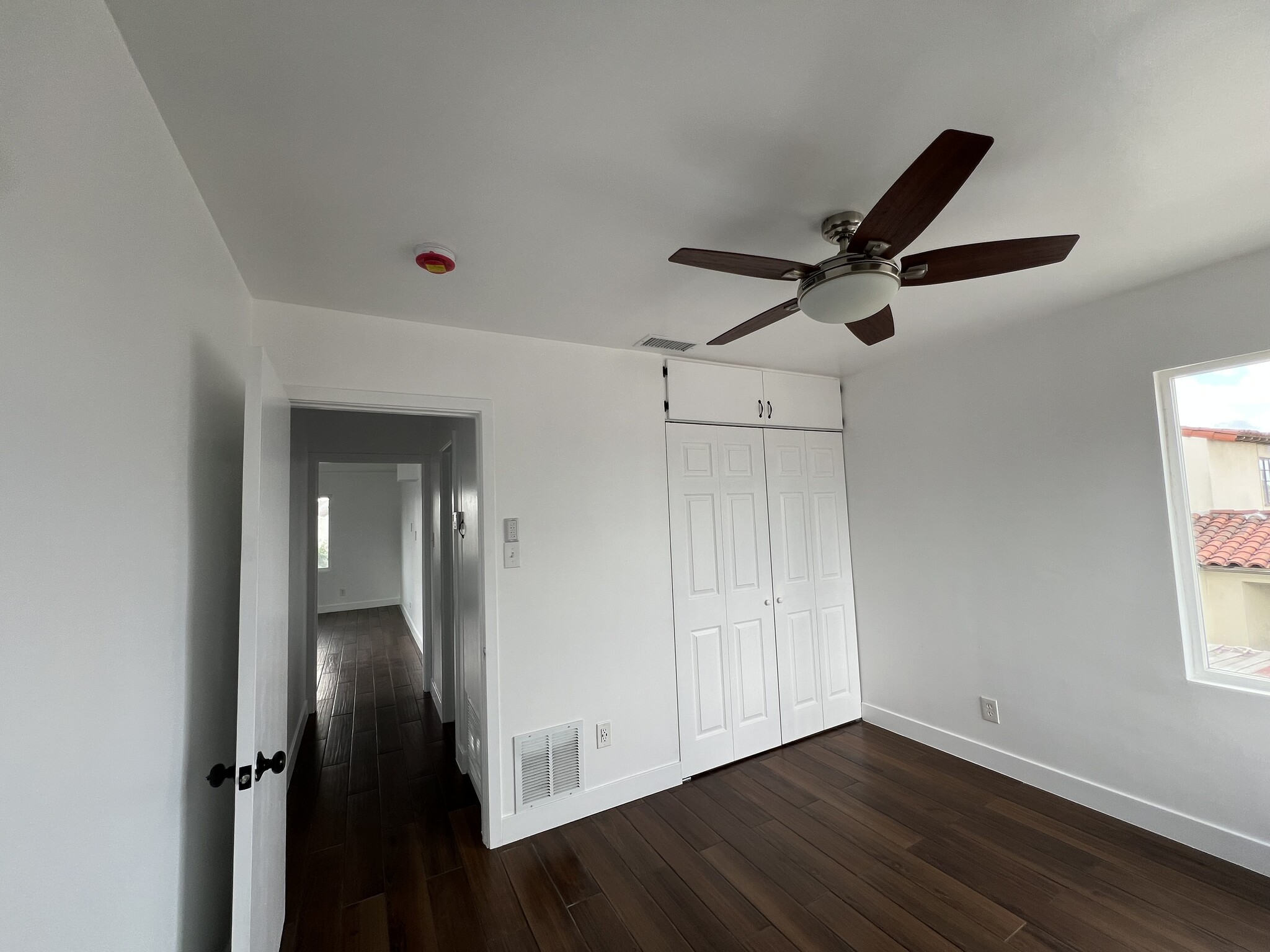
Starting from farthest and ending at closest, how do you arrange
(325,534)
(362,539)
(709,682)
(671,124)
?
(362,539) → (325,534) → (709,682) → (671,124)

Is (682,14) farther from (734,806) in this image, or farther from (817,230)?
(734,806)

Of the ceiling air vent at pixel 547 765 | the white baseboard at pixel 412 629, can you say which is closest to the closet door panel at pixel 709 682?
the ceiling air vent at pixel 547 765

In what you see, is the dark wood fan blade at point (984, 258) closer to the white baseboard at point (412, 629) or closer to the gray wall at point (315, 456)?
the gray wall at point (315, 456)

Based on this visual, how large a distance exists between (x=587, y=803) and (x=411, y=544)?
20.1ft

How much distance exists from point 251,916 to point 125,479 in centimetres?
118

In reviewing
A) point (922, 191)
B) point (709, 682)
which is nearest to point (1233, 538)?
point (922, 191)

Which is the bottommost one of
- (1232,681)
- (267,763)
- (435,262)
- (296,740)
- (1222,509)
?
(296,740)

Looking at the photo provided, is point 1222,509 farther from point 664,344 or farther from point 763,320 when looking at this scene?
point 664,344

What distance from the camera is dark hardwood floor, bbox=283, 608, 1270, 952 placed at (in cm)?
186

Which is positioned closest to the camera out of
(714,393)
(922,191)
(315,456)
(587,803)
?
(922,191)

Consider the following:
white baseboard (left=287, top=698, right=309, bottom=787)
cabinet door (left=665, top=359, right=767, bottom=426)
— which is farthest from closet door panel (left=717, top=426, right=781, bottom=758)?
white baseboard (left=287, top=698, right=309, bottom=787)

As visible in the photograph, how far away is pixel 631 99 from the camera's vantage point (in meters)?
1.17

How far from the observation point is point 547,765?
8.33 feet

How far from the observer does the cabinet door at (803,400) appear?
3484mm
